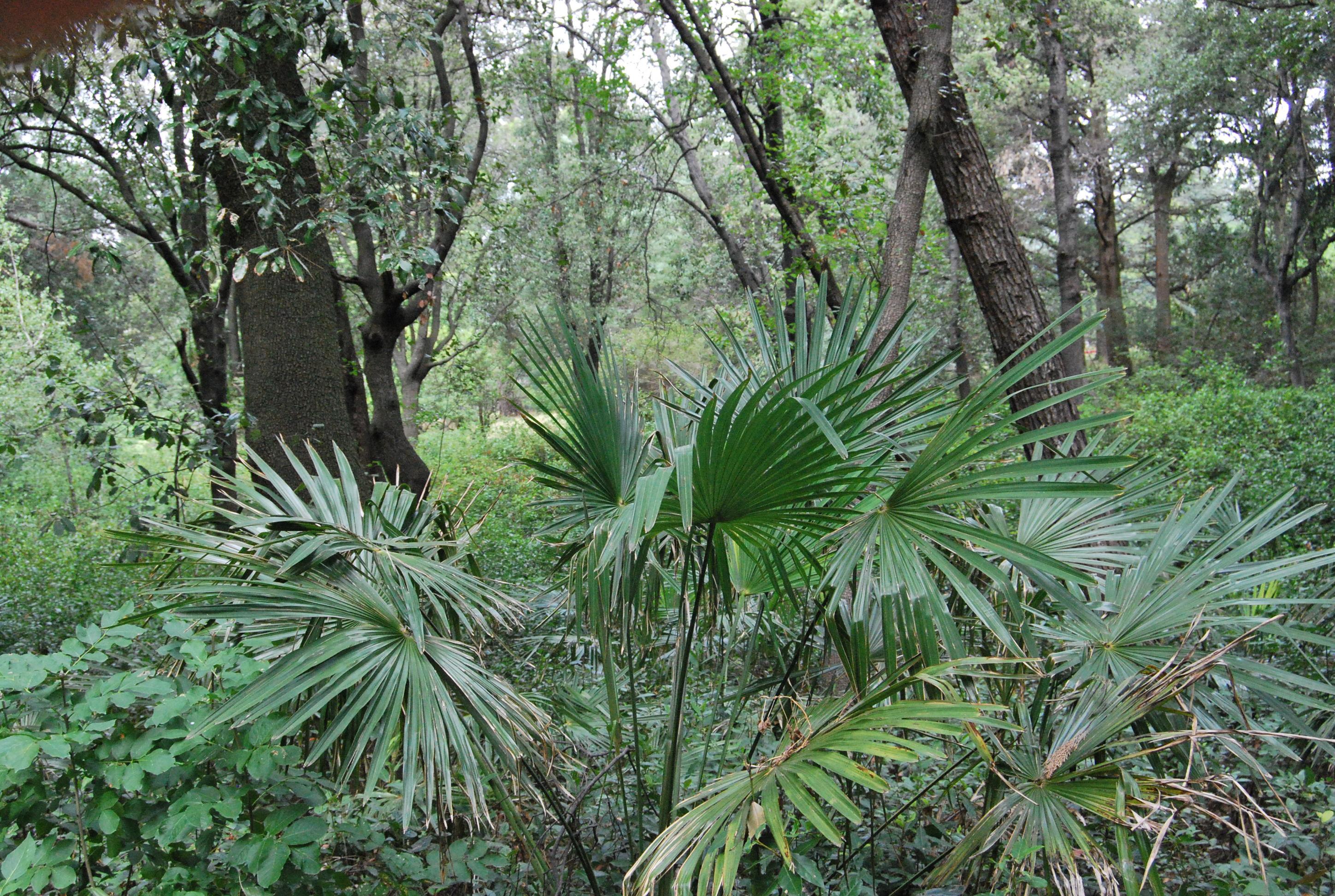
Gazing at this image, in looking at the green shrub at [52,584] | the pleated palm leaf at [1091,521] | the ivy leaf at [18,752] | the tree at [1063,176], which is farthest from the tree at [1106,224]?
the ivy leaf at [18,752]

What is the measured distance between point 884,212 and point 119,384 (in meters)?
11.2

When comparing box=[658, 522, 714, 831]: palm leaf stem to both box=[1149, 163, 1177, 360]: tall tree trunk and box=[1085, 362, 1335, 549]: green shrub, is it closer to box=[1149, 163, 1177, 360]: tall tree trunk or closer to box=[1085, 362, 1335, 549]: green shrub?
box=[1085, 362, 1335, 549]: green shrub

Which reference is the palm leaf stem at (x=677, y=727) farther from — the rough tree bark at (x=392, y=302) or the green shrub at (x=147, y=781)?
the rough tree bark at (x=392, y=302)

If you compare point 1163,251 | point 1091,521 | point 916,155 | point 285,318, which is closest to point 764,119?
point 916,155

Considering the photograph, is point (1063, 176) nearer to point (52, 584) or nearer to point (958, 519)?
point (958, 519)

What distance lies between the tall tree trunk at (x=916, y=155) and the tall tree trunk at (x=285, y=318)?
10.4ft

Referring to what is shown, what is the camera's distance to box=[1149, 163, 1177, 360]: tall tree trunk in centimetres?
2212

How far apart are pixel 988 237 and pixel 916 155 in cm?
62

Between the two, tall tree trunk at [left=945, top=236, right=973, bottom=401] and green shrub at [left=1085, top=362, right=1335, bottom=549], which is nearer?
green shrub at [left=1085, top=362, right=1335, bottom=549]

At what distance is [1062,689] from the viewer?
255 cm

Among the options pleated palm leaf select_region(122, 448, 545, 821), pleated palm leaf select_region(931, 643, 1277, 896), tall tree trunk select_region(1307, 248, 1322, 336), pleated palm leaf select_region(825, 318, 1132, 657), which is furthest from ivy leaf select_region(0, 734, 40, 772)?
tall tree trunk select_region(1307, 248, 1322, 336)

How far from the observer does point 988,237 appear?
5.01 m

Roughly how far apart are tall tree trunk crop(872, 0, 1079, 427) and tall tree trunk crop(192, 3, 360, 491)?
3553mm

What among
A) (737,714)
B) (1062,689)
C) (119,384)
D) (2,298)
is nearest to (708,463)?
(737,714)
